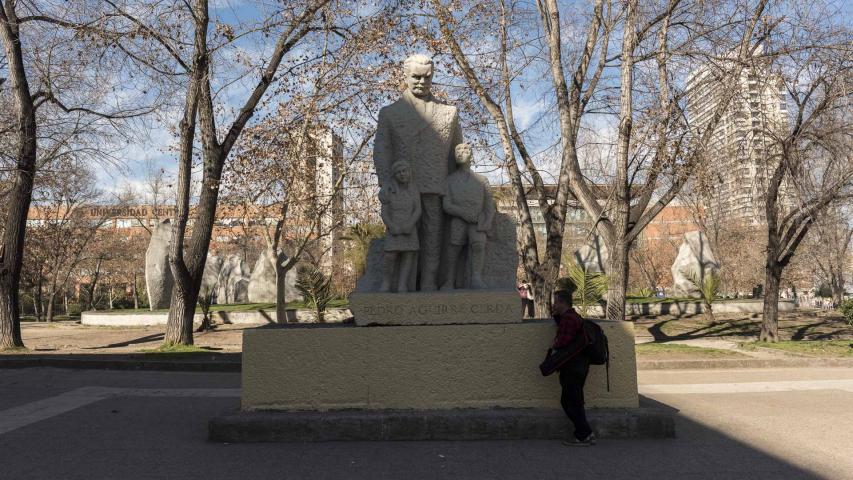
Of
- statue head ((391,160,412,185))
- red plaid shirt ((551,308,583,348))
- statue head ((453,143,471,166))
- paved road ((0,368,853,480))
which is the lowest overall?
paved road ((0,368,853,480))

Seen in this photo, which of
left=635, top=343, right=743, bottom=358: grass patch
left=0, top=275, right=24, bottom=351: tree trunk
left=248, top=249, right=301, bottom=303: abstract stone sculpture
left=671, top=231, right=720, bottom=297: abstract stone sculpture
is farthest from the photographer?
left=248, top=249, right=301, bottom=303: abstract stone sculpture

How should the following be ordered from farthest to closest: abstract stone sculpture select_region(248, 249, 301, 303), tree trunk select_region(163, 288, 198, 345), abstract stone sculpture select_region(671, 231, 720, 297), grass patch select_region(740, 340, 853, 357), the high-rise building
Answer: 1. abstract stone sculpture select_region(248, 249, 301, 303)
2. abstract stone sculpture select_region(671, 231, 720, 297)
3. tree trunk select_region(163, 288, 198, 345)
4. the high-rise building
5. grass patch select_region(740, 340, 853, 357)

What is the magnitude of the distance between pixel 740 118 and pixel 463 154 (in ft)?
33.2

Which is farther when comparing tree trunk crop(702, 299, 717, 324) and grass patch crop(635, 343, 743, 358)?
tree trunk crop(702, 299, 717, 324)

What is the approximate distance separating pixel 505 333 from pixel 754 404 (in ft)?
11.6

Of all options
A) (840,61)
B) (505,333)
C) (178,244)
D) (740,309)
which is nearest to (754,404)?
(505,333)

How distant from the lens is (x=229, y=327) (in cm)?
2020

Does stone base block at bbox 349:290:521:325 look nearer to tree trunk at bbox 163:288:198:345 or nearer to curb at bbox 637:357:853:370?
curb at bbox 637:357:853:370

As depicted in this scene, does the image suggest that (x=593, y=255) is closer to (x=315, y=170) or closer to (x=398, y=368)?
(x=315, y=170)

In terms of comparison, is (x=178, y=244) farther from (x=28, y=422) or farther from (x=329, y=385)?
(x=329, y=385)

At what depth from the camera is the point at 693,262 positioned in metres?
29.6

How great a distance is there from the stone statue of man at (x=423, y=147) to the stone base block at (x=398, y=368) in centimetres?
82

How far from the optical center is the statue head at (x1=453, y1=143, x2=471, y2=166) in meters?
5.77

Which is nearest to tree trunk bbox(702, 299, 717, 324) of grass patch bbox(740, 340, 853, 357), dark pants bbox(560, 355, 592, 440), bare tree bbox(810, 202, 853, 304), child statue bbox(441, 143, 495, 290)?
bare tree bbox(810, 202, 853, 304)
